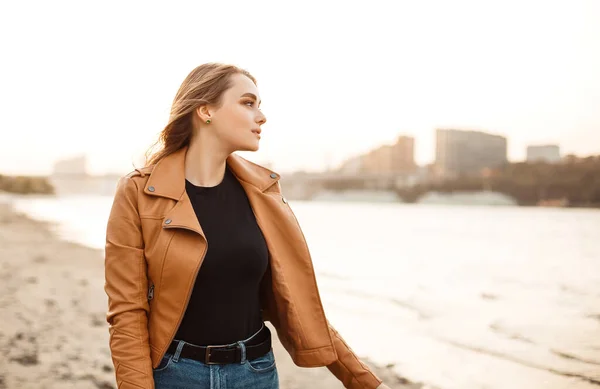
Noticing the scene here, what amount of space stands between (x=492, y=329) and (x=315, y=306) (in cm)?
554

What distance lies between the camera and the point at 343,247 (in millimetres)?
16562

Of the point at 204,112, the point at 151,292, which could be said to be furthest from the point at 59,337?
the point at 204,112

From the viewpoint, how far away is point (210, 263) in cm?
157

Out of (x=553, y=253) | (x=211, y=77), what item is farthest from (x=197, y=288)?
(x=553, y=253)

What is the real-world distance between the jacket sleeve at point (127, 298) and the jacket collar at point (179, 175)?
108 mm

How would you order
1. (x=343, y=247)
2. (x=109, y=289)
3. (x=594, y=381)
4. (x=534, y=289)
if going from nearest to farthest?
(x=109, y=289) < (x=594, y=381) < (x=534, y=289) < (x=343, y=247)

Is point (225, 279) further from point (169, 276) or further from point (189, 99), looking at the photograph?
point (189, 99)

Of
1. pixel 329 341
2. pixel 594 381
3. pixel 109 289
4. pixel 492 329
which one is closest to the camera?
pixel 109 289

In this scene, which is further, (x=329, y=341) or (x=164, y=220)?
(x=329, y=341)

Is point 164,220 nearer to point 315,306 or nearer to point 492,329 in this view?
point 315,306

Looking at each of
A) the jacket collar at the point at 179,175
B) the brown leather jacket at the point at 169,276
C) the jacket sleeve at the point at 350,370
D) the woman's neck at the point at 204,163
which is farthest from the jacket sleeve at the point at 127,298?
the jacket sleeve at the point at 350,370

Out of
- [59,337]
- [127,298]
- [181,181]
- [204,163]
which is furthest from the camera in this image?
[59,337]

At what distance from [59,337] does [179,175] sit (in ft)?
10.6

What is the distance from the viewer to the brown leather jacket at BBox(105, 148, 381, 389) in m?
1.51
